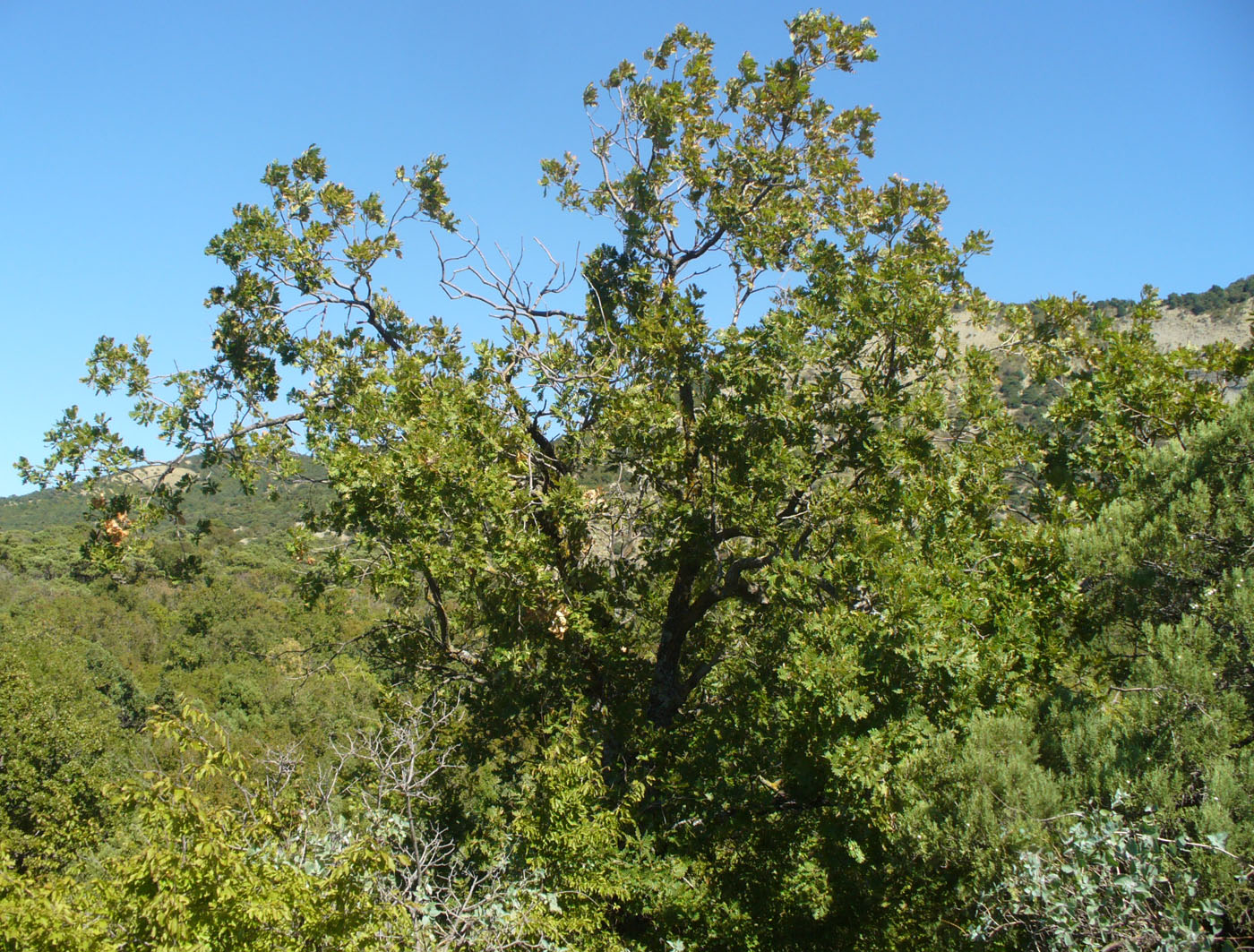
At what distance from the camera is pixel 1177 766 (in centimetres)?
408

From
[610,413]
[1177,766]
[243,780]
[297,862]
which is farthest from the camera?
[610,413]

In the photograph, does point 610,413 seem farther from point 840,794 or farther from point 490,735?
point 490,735

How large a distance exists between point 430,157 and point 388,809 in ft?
19.0

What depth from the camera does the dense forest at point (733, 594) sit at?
13.5 ft

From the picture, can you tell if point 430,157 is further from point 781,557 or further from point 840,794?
point 840,794

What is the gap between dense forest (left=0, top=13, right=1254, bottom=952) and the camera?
4.11 metres

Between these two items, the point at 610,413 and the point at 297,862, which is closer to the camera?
the point at 297,862

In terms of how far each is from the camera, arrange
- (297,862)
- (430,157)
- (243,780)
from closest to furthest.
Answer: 1. (243,780)
2. (297,862)
3. (430,157)

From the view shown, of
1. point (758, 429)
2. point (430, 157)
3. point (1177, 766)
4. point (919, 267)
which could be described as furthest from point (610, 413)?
point (1177, 766)

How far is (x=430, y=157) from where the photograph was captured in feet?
25.9

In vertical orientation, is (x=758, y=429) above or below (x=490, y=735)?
above

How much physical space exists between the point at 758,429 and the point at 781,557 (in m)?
1.23

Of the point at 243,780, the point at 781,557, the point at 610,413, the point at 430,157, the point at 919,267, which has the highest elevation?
the point at 430,157

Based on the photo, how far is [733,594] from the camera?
7555 mm
